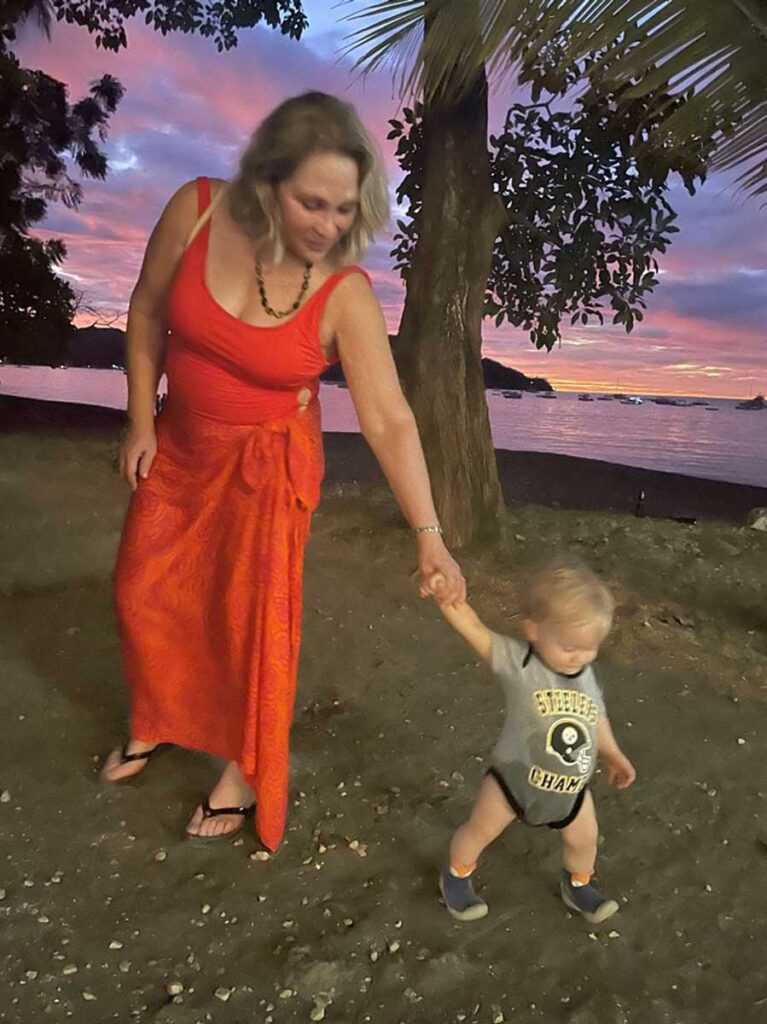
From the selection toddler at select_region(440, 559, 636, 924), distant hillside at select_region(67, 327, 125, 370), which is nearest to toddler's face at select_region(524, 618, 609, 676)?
toddler at select_region(440, 559, 636, 924)

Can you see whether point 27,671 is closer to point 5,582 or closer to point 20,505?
point 5,582

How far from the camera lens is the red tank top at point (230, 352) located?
5.74 ft

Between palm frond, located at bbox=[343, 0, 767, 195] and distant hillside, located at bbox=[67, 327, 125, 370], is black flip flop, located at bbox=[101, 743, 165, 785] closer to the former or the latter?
palm frond, located at bbox=[343, 0, 767, 195]

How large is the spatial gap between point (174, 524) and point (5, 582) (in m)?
2.00

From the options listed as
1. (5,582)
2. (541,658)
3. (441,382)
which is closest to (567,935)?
(541,658)

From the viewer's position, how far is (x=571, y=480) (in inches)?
246

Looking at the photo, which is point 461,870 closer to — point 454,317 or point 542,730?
point 542,730

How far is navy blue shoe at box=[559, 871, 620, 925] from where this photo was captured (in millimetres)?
1810

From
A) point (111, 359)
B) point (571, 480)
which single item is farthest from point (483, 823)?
point (571, 480)

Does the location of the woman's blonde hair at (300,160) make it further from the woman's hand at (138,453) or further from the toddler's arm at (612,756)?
the toddler's arm at (612,756)

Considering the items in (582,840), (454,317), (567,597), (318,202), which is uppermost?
(318,202)

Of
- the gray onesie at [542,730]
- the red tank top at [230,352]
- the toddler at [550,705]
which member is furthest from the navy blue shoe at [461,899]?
the red tank top at [230,352]

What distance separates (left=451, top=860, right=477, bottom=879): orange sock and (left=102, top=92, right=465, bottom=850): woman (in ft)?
1.35

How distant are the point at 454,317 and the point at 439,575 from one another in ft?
9.64
